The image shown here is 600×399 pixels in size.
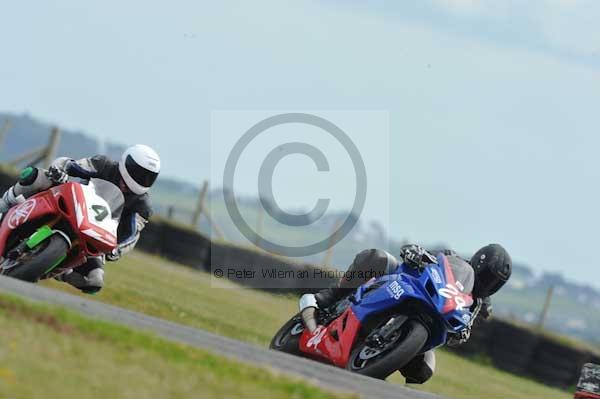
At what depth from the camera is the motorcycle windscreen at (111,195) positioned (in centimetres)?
1070

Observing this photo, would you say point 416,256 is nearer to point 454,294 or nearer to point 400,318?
point 454,294

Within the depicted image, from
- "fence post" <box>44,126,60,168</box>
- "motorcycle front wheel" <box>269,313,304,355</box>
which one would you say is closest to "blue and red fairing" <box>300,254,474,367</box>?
"motorcycle front wheel" <box>269,313,304,355</box>

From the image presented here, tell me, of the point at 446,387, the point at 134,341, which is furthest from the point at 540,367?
the point at 134,341

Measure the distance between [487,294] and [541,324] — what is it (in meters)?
14.7

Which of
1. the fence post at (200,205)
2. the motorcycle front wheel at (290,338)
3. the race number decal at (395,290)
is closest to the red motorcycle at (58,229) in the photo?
the motorcycle front wheel at (290,338)

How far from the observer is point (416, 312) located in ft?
33.1

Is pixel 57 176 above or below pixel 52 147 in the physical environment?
above

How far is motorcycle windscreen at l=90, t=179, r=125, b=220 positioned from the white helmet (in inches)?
17.3

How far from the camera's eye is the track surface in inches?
305

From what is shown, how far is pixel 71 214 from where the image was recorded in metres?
10.3

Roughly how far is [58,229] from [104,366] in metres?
4.36

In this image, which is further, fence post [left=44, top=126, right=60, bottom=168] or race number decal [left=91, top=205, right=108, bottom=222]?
fence post [left=44, top=126, right=60, bottom=168]

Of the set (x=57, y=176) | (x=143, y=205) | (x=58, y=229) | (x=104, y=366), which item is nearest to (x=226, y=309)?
(x=143, y=205)

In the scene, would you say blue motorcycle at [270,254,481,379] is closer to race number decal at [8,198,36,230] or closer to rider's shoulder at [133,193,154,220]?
rider's shoulder at [133,193,154,220]
